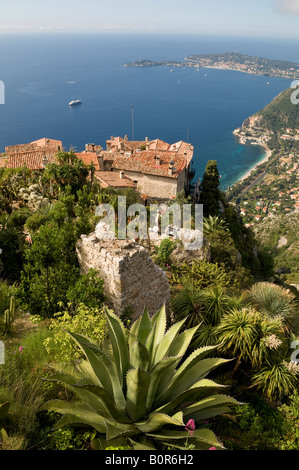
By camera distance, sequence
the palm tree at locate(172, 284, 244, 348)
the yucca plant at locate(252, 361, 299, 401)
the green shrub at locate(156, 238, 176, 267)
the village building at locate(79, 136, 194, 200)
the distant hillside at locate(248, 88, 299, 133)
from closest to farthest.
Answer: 1. the yucca plant at locate(252, 361, 299, 401)
2. the palm tree at locate(172, 284, 244, 348)
3. the green shrub at locate(156, 238, 176, 267)
4. the village building at locate(79, 136, 194, 200)
5. the distant hillside at locate(248, 88, 299, 133)

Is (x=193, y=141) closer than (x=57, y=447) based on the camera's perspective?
No

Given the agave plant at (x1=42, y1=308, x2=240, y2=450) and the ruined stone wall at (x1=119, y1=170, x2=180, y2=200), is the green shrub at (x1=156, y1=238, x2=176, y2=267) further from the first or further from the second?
the ruined stone wall at (x1=119, y1=170, x2=180, y2=200)

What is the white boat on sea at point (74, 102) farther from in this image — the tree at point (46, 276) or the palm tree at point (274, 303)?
the palm tree at point (274, 303)

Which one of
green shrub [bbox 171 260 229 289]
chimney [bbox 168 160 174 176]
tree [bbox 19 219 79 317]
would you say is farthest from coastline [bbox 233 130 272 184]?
tree [bbox 19 219 79 317]

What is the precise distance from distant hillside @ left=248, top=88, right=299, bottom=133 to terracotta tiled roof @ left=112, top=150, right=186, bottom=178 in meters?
136

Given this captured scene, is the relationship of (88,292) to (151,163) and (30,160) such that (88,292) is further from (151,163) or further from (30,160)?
(151,163)

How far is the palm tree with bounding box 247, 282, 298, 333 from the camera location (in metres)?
9.67

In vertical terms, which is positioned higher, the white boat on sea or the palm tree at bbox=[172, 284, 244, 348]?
the white boat on sea

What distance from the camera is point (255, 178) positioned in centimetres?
11656
